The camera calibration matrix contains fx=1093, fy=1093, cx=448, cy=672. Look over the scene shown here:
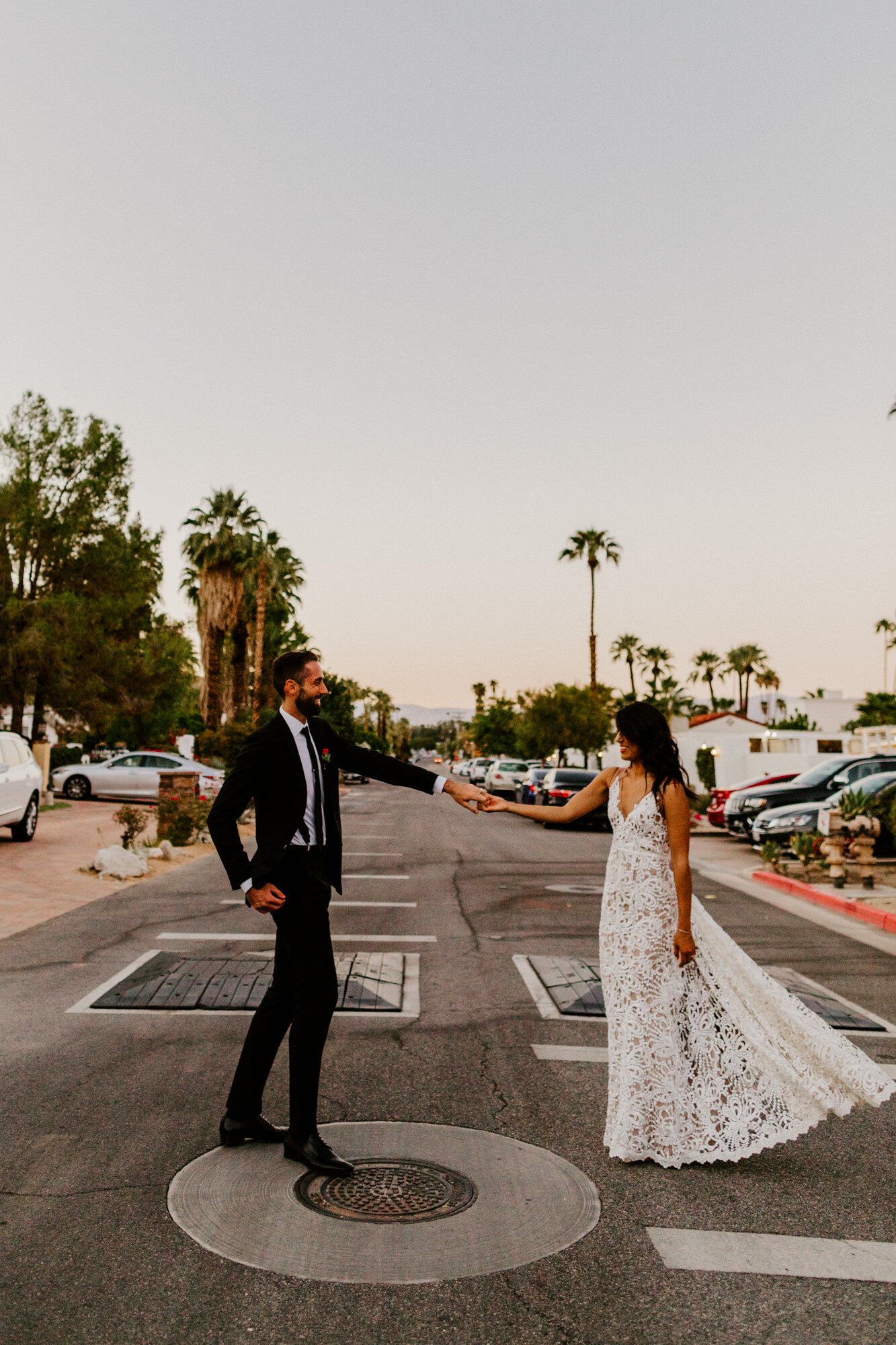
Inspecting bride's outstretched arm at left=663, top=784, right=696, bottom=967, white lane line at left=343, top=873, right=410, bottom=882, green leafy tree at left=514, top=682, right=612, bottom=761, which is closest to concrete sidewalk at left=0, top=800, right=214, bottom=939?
white lane line at left=343, top=873, right=410, bottom=882

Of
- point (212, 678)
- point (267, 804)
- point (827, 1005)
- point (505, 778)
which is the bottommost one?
point (827, 1005)

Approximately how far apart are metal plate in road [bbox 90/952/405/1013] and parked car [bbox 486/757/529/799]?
36163 mm

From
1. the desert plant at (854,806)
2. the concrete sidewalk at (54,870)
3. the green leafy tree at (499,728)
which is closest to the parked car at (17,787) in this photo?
the concrete sidewalk at (54,870)

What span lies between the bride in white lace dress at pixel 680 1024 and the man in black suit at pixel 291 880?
1.13 metres

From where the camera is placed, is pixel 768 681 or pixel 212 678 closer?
pixel 212 678

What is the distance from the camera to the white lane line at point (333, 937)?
9.68 metres

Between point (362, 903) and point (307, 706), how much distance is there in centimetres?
799

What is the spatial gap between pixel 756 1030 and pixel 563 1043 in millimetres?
1824

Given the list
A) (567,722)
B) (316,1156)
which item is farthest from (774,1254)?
(567,722)

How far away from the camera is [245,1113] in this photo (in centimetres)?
458

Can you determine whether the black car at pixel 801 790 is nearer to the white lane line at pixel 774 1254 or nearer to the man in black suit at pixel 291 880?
the man in black suit at pixel 291 880

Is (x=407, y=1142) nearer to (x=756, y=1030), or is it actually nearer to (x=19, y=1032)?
(x=756, y=1030)

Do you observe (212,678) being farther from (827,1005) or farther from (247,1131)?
(247,1131)

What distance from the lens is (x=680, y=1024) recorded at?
4.79 meters
